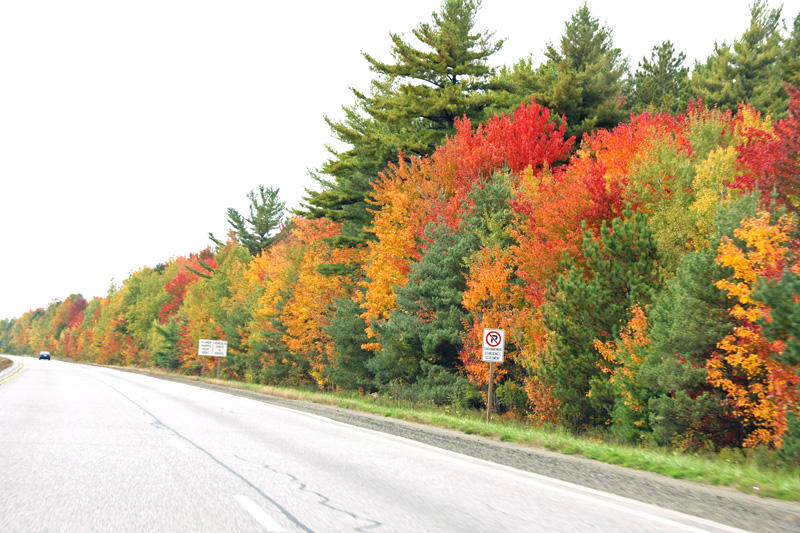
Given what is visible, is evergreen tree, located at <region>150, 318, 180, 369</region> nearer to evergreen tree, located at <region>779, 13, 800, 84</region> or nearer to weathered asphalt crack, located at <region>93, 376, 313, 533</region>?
weathered asphalt crack, located at <region>93, 376, 313, 533</region>

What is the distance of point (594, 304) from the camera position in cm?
1773

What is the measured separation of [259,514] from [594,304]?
1399cm

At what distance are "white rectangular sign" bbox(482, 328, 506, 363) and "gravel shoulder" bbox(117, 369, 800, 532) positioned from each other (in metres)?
4.02

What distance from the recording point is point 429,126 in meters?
36.1

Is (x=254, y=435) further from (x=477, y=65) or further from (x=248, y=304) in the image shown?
(x=248, y=304)

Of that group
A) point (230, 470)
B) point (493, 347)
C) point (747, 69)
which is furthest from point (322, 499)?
point (747, 69)

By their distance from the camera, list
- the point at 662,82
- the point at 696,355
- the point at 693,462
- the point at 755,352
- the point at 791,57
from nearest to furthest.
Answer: the point at 693,462 < the point at 755,352 < the point at 696,355 < the point at 791,57 < the point at 662,82

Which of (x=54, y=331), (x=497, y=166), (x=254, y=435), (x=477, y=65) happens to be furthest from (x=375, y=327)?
(x=54, y=331)

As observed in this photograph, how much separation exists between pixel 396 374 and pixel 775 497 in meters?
22.9

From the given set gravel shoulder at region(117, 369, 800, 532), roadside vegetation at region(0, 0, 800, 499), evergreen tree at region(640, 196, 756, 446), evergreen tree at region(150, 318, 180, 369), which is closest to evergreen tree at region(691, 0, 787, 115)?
roadside vegetation at region(0, 0, 800, 499)

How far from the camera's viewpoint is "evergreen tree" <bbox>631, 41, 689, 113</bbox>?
1535 inches

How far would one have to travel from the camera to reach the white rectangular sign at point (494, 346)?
55.8 ft

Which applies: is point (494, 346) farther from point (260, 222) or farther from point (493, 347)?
point (260, 222)

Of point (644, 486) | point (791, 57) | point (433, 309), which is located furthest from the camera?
point (791, 57)
